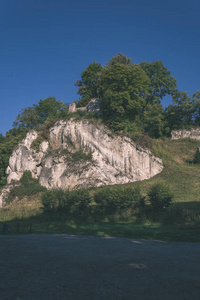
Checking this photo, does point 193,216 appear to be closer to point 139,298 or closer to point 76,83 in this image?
point 139,298

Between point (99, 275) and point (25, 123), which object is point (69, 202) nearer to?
point (99, 275)

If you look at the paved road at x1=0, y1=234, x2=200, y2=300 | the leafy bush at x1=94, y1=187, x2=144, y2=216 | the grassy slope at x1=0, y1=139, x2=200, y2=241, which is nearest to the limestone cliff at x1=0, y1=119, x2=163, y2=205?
the grassy slope at x1=0, y1=139, x2=200, y2=241

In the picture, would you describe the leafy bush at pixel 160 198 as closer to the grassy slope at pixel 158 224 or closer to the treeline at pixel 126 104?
the grassy slope at pixel 158 224

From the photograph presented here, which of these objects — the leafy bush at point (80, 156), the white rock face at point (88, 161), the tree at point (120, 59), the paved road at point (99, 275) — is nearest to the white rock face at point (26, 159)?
the white rock face at point (88, 161)

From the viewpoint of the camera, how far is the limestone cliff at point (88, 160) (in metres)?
40.0

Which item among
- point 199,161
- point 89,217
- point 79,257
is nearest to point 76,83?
point 199,161

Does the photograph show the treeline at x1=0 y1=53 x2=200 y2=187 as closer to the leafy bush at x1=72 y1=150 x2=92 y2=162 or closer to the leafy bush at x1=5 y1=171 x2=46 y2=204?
the leafy bush at x1=72 y1=150 x2=92 y2=162

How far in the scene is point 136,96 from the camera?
44500mm

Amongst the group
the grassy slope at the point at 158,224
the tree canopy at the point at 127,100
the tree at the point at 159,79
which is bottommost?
the grassy slope at the point at 158,224

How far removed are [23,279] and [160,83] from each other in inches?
2205

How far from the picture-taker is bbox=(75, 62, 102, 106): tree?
5719 cm

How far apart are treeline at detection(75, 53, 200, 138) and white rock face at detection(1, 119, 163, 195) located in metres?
3.55

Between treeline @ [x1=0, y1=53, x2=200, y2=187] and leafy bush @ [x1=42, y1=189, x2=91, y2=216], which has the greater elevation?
treeline @ [x1=0, y1=53, x2=200, y2=187]

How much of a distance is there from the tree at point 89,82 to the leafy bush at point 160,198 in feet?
121
